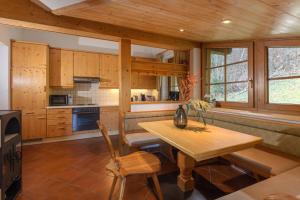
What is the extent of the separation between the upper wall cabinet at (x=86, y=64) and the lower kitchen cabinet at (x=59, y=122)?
1.06 metres

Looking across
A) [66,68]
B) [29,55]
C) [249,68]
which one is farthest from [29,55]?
[249,68]

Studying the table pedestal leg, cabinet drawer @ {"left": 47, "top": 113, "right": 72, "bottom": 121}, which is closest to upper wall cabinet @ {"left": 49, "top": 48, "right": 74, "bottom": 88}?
cabinet drawer @ {"left": 47, "top": 113, "right": 72, "bottom": 121}

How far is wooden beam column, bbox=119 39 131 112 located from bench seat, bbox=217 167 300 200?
2158 mm

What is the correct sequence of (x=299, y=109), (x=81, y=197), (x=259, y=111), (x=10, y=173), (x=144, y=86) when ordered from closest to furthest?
1. (x=10, y=173)
2. (x=81, y=197)
3. (x=299, y=109)
4. (x=259, y=111)
5. (x=144, y=86)

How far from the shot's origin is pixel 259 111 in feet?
8.80

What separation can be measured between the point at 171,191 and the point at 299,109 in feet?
6.67

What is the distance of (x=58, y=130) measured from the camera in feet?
13.3

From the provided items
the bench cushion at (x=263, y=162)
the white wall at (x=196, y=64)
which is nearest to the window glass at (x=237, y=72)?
the white wall at (x=196, y=64)

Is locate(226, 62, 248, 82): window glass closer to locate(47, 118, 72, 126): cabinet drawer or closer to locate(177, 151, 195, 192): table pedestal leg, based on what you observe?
locate(177, 151, 195, 192): table pedestal leg

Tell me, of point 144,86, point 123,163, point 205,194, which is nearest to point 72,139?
point 144,86

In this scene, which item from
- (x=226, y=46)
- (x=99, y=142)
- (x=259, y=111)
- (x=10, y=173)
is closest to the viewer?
(x=10, y=173)

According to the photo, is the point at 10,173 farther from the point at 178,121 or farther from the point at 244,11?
the point at 244,11

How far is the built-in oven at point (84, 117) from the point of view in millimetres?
4223

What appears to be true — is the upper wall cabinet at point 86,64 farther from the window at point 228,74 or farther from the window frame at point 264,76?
the window frame at point 264,76
